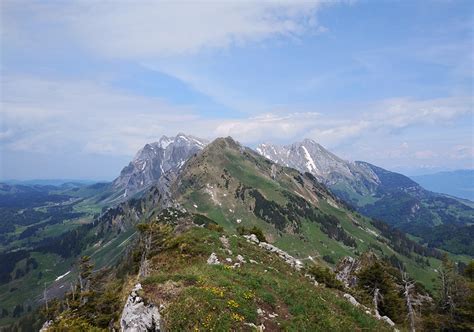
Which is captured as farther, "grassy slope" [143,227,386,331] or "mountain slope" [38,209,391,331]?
"mountain slope" [38,209,391,331]

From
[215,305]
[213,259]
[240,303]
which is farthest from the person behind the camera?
[213,259]

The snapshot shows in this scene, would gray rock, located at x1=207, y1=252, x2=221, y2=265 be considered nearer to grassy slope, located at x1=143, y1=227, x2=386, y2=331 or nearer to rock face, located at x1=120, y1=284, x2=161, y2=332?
grassy slope, located at x1=143, y1=227, x2=386, y2=331

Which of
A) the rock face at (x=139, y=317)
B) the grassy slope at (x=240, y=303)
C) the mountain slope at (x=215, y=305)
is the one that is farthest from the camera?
the rock face at (x=139, y=317)

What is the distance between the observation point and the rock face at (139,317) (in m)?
27.0

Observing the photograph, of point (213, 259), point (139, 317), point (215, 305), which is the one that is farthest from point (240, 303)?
point (213, 259)

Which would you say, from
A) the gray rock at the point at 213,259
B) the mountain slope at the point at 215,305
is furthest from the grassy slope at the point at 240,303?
the gray rock at the point at 213,259

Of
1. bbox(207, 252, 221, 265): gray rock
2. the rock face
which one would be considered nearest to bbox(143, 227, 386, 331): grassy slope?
the rock face

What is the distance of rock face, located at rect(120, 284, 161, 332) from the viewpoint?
88.7ft

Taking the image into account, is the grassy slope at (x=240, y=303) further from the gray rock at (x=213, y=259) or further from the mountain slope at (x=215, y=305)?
the gray rock at (x=213, y=259)

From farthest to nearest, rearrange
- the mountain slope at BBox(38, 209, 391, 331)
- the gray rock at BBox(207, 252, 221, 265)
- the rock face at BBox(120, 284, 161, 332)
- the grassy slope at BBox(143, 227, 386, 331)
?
the gray rock at BBox(207, 252, 221, 265) < the rock face at BBox(120, 284, 161, 332) < the mountain slope at BBox(38, 209, 391, 331) < the grassy slope at BBox(143, 227, 386, 331)

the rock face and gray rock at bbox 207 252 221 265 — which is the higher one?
the rock face

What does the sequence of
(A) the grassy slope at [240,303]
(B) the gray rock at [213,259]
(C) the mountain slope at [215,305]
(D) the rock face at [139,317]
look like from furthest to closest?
(B) the gray rock at [213,259] → (D) the rock face at [139,317] → (C) the mountain slope at [215,305] → (A) the grassy slope at [240,303]

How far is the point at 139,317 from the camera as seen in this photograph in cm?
2759

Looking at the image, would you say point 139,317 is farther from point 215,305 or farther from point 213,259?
point 213,259
